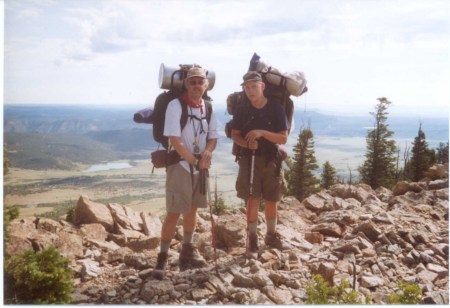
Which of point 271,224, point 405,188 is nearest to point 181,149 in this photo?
point 271,224

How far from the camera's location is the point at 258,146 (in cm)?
518

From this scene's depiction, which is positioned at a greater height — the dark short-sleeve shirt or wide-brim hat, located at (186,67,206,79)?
wide-brim hat, located at (186,67,206,79)

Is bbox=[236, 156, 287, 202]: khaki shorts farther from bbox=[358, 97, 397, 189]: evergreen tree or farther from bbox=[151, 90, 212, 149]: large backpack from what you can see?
bbox=[358, 97, 397, 189]: evergreen tree

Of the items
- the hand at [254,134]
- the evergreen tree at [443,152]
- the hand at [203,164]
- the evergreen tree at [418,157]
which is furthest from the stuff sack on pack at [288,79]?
the evergreen tree at [418,157]

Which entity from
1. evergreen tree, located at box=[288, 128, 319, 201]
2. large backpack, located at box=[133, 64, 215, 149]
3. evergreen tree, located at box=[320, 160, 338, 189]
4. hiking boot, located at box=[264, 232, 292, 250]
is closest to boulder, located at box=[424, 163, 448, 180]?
hiking boot, located at box=[264, 232, 292, 250]

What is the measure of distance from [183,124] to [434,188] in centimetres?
853

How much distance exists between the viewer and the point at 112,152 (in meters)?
39.2

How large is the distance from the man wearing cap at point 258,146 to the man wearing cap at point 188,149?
0.44 metres

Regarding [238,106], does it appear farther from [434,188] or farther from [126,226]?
[434,188]

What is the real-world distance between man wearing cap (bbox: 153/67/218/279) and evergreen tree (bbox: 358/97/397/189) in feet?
104

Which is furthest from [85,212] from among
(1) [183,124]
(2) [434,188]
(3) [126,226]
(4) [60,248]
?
(2) [434,188]

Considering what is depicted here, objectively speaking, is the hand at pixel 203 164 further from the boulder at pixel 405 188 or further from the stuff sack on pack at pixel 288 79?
the boulder at pixel 405 188

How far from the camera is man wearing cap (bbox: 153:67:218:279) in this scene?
4469 millimetres

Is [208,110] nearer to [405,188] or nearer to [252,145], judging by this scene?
[252,145]
